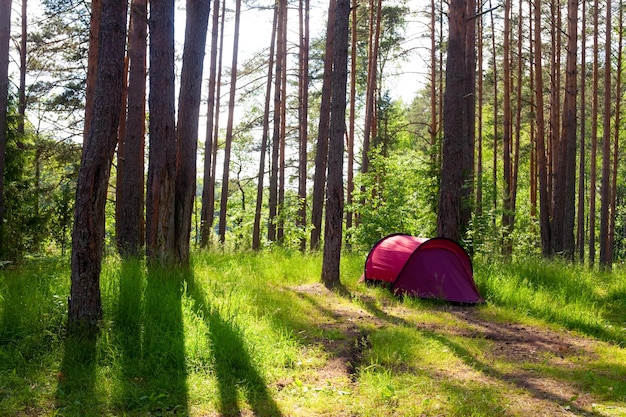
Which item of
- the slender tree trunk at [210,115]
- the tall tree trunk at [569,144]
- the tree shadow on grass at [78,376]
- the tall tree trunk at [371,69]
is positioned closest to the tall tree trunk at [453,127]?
the tall tree trunk at [569,144]

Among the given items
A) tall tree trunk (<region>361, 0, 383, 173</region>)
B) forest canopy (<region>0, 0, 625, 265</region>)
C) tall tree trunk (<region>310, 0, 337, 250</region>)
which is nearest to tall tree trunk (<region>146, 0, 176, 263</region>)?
forest canopy (<region>0, 0, 625, 265</region>)

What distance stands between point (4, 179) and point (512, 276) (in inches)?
448

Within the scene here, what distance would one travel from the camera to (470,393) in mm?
4902

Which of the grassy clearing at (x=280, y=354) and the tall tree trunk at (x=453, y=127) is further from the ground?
the tall tree trunk at (x=453, y=127)

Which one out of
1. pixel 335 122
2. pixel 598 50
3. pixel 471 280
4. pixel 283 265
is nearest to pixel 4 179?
pixel 283 265

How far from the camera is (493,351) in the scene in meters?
6.41

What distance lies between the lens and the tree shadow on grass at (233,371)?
4.47 metres

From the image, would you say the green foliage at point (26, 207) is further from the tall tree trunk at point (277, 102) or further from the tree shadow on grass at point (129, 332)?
the tall tree trunk at point (277, 102)

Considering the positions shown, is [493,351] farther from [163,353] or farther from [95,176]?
[95,176]

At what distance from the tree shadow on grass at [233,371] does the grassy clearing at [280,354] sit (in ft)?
0.05

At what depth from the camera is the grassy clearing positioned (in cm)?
453

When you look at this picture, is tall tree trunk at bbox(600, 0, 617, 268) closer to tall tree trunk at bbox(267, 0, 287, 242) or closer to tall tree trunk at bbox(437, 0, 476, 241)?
tall tree trunk at bbox(437, 0, 476, 241)

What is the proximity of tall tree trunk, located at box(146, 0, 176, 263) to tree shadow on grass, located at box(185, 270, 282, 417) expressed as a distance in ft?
7.18

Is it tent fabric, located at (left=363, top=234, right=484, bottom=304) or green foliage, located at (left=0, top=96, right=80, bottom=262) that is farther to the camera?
green foliage, located at (left=0, top=96, right=80, bottom=262)
